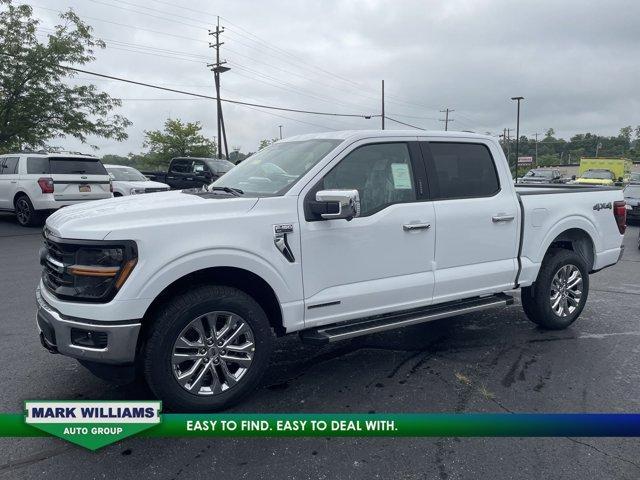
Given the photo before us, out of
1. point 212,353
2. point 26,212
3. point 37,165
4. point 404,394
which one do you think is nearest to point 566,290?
point 404,394

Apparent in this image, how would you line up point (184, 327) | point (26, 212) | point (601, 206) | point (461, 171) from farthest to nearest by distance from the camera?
point (26, 212) → point (601, 206) → point (461, 171) → point (184, 327)

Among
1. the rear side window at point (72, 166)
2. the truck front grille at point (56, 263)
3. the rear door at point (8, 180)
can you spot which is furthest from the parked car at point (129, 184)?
the truck front grille at point (56, 263)

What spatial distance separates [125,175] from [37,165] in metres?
4.29

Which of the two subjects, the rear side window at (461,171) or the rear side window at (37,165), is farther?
the rear side window at (37,165)

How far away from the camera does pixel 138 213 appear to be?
3.15 m

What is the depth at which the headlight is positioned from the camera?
9.69 feet

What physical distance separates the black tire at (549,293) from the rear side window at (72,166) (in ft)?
35.9

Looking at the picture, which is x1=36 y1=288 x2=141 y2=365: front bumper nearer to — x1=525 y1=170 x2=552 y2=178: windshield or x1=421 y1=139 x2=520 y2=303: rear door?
x1=421 y1=139 x2=520 y2=303: rear door

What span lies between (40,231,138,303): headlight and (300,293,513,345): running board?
1367 millimetres

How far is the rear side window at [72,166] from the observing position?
12.2 m

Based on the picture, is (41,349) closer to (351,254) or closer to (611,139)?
(351,254)

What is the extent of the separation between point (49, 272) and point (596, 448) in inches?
143

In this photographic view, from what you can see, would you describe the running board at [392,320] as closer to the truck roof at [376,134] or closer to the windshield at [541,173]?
the truck roof at [376,134]

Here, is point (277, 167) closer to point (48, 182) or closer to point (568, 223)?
point (568, 223)
